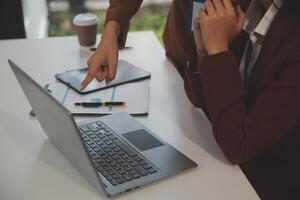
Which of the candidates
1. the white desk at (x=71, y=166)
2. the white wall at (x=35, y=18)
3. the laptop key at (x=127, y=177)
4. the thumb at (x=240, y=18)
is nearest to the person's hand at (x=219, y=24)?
the thumb at (x=240, y=18)

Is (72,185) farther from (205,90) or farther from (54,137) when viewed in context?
(205,90)

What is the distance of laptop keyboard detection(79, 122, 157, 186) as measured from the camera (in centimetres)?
85

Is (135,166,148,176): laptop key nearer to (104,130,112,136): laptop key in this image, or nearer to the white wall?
(104,130,112,136): laptop key

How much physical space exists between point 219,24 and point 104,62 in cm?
32

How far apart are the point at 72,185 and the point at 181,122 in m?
0.34

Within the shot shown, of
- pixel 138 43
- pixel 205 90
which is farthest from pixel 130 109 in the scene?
pixel 138 43

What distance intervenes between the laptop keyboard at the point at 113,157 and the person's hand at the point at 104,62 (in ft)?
0.52

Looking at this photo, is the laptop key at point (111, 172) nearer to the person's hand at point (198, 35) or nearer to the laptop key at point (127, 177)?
the laptop key at point (127, 177)

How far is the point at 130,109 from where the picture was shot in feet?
3.65

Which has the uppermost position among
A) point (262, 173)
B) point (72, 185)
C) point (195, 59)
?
point (195, 59)

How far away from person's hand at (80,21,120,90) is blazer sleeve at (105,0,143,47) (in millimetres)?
80

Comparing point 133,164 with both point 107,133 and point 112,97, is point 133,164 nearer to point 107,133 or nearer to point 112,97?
point 107,133

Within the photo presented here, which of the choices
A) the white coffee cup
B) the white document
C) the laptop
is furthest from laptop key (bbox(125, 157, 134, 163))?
the white coffee cup

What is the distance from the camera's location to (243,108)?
92 centimetres
